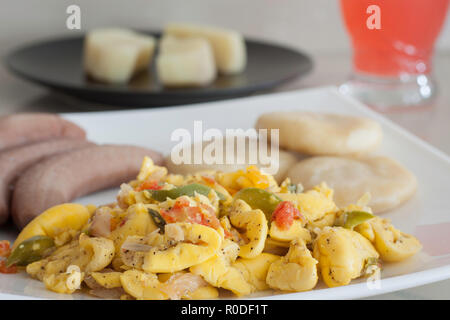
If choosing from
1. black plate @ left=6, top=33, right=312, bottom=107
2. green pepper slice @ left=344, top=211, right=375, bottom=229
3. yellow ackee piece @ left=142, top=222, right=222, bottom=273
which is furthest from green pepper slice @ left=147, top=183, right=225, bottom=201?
black plate @ left=6, top=33, right=312, bottom=107

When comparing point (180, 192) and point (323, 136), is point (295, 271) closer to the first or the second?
point (180, 192)

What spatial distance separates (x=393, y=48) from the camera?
2.78 meters

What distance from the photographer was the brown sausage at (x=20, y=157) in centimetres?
171

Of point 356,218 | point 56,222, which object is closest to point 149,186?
point 56,222

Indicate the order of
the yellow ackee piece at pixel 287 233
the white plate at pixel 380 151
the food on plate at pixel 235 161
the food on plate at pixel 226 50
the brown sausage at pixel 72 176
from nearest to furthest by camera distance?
1. the white plate at pixel 380 151
2. the yellow ackee piece at pixel 287 233
3. the brown sausage at pixel 72 176
4. the food on plate at pixel 235 161
5. the food on plate at pixel 226 50

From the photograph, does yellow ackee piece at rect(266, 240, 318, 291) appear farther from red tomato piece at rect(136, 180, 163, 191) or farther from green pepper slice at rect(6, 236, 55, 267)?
green pepper slice at rect(6, 236, 55, 267)

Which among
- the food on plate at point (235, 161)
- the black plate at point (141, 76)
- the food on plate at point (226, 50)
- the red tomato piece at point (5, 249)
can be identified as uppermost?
the food on plate at point (226, 50)

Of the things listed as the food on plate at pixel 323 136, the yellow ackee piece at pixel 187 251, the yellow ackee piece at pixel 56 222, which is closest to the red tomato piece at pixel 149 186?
the yellow ackee piece at pixel 56 222

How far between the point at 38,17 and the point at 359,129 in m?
2.29

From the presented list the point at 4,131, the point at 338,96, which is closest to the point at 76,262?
the point at 4,131

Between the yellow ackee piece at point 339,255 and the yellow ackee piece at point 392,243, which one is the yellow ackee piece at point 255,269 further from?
the yellow ackee piece at point 392,243

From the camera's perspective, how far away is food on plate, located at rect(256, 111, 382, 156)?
6.45ft

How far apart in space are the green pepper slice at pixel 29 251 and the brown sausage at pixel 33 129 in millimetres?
608

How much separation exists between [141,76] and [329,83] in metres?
0.99
